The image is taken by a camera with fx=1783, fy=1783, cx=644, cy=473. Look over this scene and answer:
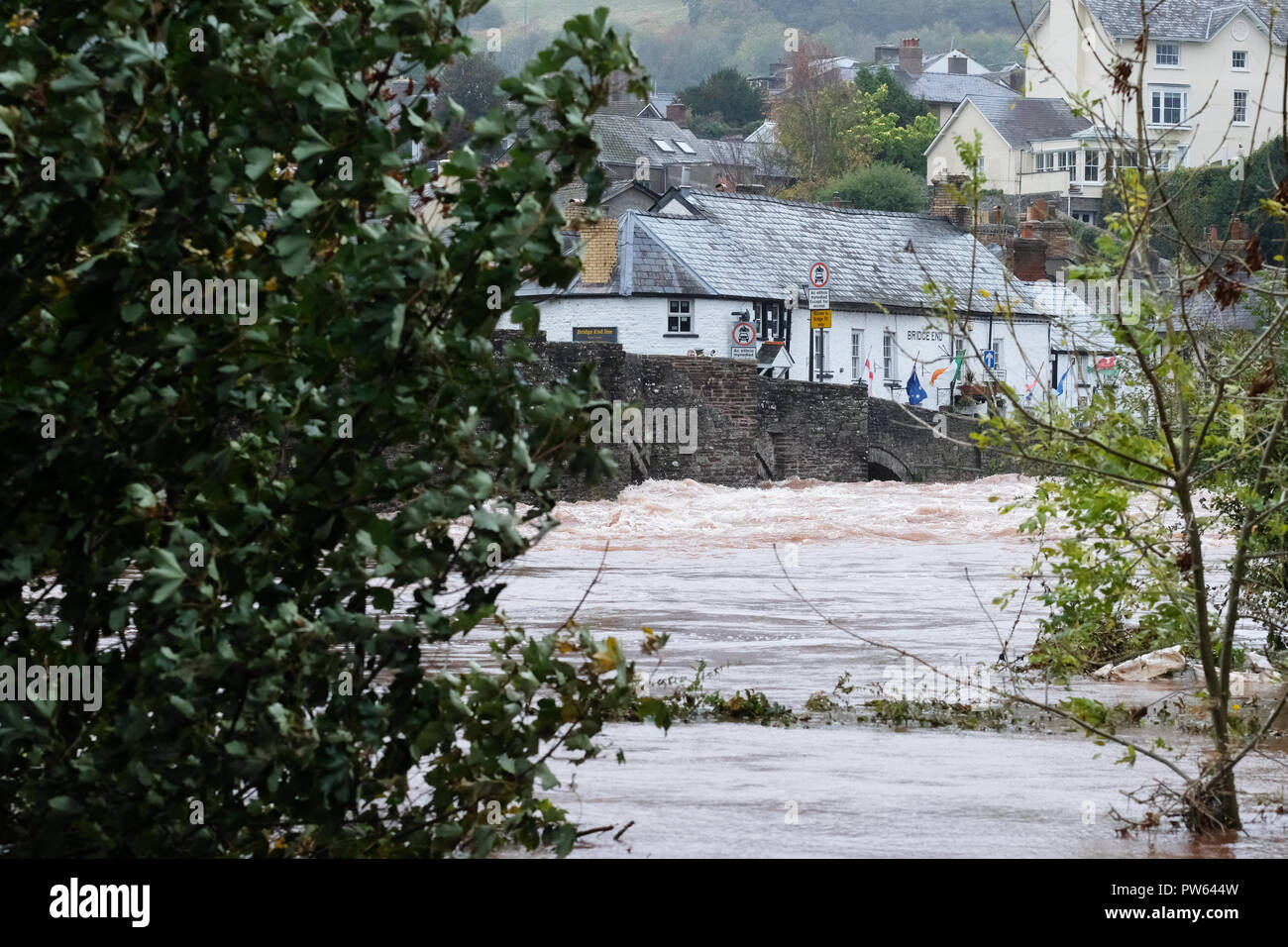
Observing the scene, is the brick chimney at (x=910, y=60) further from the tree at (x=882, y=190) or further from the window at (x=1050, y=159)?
the tree at (x=882, y=190)

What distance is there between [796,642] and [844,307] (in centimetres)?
4626

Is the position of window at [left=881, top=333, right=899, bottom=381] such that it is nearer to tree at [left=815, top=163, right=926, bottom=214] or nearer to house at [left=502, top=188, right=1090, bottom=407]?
house at [left=502, top=188, right=1090, bottom=407]

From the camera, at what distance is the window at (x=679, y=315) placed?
185ft

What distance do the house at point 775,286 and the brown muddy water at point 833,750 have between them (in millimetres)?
28407

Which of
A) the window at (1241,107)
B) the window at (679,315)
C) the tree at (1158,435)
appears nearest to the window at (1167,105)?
the window at (1241,107)

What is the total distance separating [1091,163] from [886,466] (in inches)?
1638

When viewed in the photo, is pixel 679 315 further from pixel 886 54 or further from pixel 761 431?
pixel 886 54

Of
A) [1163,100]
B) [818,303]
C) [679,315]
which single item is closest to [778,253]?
[679,315]

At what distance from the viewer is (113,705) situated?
14.6ft

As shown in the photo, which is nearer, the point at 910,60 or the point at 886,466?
the point at 886,466

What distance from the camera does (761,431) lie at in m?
45.8

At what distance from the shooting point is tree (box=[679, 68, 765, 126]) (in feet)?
407

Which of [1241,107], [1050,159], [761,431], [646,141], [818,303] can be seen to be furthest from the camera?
[646,141]

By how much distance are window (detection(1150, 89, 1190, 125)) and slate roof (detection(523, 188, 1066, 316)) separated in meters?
33.4
